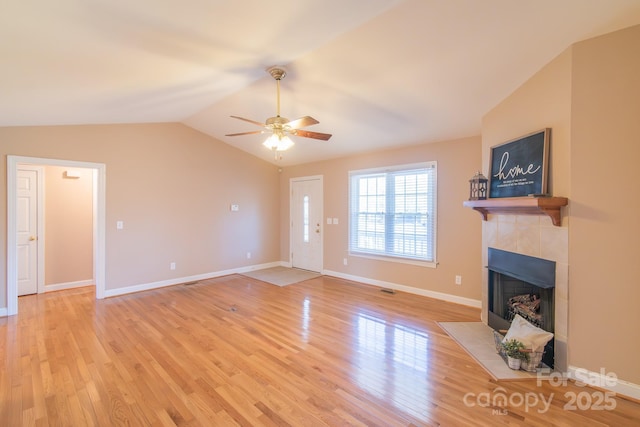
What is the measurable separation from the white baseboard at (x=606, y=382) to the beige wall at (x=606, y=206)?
0.04 meters

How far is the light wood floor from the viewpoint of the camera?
6.17ft

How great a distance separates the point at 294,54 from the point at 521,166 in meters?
2.51

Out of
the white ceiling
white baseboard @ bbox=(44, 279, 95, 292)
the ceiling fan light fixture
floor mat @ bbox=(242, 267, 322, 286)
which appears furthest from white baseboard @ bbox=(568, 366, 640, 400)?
white baseboard @ bbox=(44, 279, 95, 292)

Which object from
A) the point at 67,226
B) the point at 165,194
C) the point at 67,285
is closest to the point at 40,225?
the point at 67,226

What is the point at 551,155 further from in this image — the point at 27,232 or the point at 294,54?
the point at 27,232

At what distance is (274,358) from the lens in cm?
262

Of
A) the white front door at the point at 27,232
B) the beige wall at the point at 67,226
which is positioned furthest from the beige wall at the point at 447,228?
the white front door at the point at 27,232

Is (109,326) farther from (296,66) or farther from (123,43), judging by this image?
(296,66)

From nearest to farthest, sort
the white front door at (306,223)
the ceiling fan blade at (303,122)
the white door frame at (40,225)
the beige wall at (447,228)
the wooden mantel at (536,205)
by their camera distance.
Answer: the wooden mantel at (536,205) < the ceiling fan blade at (303,122) < the beige wall at (447,228) < the white door frame at (40,225) < the white front door at (306,223)

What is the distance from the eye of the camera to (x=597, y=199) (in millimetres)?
2141

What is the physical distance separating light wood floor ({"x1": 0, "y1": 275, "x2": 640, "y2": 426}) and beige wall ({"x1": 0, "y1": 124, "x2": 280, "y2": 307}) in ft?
3.69

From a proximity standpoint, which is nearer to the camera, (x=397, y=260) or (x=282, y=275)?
(x=397, y=260)

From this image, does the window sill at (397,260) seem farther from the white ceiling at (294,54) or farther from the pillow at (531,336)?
the white ceiling at (294,54)

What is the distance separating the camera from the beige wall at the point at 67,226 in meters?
4.69
